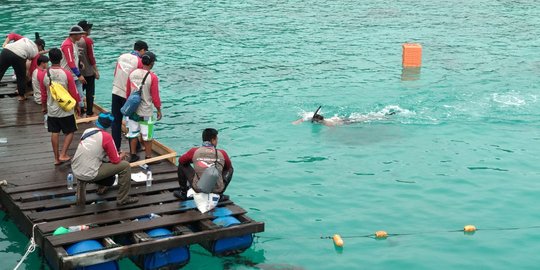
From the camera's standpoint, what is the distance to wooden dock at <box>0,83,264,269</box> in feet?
37.4

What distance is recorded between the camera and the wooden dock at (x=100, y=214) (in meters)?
11.4

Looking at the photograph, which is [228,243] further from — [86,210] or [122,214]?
[86,210]

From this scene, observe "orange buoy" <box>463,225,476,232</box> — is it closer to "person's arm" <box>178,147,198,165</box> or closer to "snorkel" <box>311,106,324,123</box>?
"person's arm" <box>178,147,198,165</box>

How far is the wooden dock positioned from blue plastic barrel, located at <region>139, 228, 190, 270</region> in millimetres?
109

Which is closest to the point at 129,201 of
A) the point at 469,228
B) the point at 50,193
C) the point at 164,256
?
the point at 164,256

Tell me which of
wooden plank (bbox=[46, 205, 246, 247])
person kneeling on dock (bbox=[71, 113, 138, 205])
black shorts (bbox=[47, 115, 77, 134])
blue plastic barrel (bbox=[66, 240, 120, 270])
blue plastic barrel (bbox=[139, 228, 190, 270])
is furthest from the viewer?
black shorts (bbox=[47, 115, 77, 134])

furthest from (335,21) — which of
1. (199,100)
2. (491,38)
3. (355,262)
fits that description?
(355,262)

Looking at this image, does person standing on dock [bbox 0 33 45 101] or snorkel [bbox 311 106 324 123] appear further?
snorkel [bbox 311 106 324 123]

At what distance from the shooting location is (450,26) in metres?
35.5

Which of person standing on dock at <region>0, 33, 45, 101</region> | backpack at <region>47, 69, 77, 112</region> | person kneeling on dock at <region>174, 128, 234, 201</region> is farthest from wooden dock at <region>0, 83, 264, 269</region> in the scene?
person standing on dock at <region>0, 33, 45, 101</region>

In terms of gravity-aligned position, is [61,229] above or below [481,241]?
above

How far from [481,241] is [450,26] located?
22785mm

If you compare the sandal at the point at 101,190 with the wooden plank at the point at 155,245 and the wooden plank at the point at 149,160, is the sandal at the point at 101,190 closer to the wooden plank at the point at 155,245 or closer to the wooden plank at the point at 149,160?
the wooden plank at the point at 149,160

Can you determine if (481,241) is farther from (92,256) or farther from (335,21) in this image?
(335,21)
